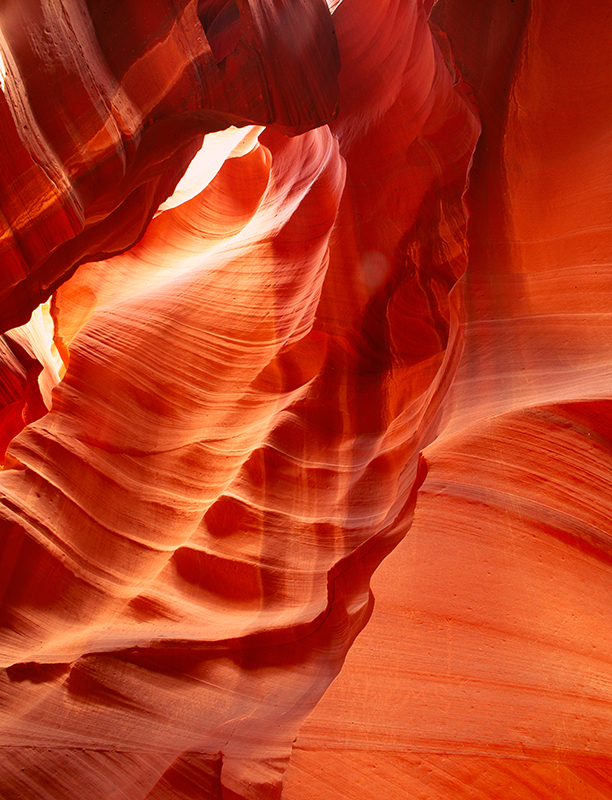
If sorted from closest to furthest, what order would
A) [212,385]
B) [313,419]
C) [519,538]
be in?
1. [519,538]
2. [313,419]
3. [212,385]

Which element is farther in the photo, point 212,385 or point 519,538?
point 212,385

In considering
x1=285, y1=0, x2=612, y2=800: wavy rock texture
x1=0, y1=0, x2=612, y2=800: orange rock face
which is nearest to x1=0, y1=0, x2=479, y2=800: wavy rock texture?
x1=0, y1=0, x2=612, y2=800: orange rock face

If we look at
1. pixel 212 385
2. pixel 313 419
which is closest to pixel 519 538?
pixel 313 419

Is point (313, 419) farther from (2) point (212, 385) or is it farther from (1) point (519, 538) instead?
(1) point (519, 538)

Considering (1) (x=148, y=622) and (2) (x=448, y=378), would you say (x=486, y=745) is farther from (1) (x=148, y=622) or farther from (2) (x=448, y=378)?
(1) (x=148, y=622)

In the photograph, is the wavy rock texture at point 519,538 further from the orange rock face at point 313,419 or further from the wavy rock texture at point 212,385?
the wavy rock texture at point 212,385

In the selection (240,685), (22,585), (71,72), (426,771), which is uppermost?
(71,72)

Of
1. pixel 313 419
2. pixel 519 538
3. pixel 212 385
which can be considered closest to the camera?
pixel 519 538

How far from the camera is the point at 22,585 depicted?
13.6 ft

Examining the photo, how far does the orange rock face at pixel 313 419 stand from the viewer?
227 centimetres

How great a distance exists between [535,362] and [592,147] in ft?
4.41

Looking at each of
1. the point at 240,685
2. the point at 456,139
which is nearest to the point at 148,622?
the point at 240,685

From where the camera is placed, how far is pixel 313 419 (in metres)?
4.65

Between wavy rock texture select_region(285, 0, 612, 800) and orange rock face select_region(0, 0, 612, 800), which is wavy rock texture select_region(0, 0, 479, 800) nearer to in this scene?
orange rock face select_region(0, 0, 612, 800)
